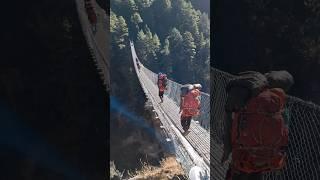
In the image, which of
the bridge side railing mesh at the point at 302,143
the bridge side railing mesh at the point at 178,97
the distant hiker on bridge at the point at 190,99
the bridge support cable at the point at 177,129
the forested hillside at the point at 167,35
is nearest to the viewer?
the bridge side railing mesh at the point at 302,143

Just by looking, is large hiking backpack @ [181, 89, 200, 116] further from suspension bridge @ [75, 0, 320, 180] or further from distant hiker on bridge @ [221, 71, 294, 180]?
distant hiker on bridge @ [221, 71, 294, 180]

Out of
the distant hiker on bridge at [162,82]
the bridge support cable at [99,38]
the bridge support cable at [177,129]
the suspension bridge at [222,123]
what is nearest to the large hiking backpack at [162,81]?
the distant hiker on bridge at [162,82]

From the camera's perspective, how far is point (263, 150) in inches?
100

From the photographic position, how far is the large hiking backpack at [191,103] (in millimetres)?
7375

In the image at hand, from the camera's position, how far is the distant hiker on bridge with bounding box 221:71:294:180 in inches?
100

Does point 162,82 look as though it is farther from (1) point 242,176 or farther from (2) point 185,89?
(1) point 242,176

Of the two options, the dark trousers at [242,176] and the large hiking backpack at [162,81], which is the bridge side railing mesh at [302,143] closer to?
the dark trousers at [242,176]

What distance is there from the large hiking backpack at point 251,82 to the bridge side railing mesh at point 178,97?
13.7ft

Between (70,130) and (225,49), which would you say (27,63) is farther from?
(225,49)

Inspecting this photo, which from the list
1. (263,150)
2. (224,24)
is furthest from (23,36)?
(263,150)

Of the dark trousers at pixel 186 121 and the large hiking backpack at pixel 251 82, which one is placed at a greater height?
the large hiking backpack at pixel 251 82

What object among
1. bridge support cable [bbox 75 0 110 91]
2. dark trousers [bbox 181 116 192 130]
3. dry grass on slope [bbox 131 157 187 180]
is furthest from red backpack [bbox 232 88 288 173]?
dry grass on slope [bbox 131 157 187 180]

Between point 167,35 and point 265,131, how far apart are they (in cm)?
733

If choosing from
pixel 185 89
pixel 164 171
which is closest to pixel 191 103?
pixel 185 89
